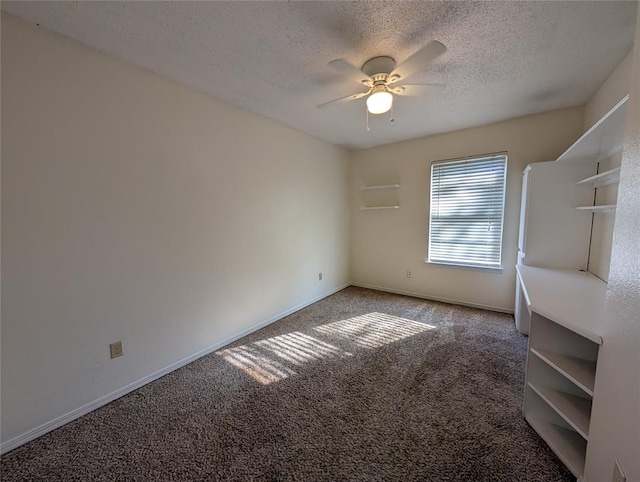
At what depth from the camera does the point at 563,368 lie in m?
1.43

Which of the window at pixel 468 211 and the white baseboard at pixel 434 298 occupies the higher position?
the window at pixel 468 211

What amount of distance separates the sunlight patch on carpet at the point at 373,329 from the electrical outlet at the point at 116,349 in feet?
6.09

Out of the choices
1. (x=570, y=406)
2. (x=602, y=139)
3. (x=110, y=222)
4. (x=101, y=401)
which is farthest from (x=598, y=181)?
(x=101, y=401)

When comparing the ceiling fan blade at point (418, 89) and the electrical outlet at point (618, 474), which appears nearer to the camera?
the electrical outlet at point (618, 474)

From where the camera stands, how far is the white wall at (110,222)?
151 cm

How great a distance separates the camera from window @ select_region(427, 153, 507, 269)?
3.39 m

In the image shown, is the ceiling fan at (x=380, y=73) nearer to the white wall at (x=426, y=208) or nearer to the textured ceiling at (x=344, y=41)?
the textured ceiling at (x=344, y=41)

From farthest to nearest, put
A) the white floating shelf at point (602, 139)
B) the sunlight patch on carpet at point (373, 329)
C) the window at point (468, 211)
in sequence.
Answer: the window at point (468, 211) → the sunlight patch on carpet at point (373, 329) → the white floating shelf at point (602, 139)

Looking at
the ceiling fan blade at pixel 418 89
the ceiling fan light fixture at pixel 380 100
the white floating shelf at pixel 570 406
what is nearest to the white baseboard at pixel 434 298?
the white floating shelf at pixel 570 406

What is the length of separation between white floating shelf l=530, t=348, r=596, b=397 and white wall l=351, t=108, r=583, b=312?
2091mm

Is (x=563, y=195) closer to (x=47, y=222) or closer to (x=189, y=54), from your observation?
(x=189, y=54)

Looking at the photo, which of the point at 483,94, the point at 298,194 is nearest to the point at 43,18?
the point at 298,194

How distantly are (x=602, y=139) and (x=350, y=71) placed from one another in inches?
70.3

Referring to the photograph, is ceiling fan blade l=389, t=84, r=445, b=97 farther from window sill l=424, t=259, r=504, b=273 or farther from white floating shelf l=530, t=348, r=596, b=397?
window sill l=424, t=259, r=504, b=273
